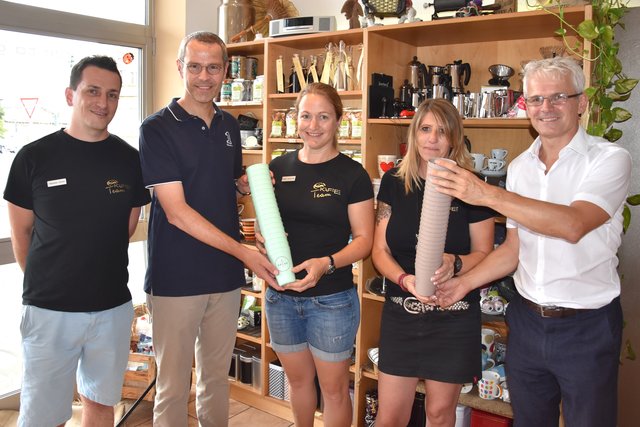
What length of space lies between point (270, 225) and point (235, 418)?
1.74 metres

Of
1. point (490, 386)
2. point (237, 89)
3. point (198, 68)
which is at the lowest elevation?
point (490, 386)

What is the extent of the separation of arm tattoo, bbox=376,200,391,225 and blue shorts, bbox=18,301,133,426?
1.04 metres

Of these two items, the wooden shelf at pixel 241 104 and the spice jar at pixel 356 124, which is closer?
the spice jar at pixel 356 124

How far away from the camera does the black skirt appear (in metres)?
1.96

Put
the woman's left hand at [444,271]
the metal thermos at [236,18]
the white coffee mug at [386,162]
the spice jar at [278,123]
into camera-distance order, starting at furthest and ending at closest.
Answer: the metal thermos at [236,18], the spice jar at [278,123], the white coffee mug at [386,162], the woman's left hand at [444,271]

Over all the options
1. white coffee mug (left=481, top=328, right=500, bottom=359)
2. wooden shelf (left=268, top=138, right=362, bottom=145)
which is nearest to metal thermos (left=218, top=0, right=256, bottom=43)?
wooden shelf (left=268, top=138, right=362, bottom=145)

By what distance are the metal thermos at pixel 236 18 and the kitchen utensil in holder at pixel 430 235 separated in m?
2.11

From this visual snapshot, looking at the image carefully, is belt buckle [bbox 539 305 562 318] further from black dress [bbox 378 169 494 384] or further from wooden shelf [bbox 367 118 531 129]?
wooden shelf [bbox 367 118 531 129]

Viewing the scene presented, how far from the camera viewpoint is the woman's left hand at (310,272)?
6.57 ft

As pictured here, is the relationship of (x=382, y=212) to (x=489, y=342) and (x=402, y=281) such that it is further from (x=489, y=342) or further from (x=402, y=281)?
(x=489, y=342)

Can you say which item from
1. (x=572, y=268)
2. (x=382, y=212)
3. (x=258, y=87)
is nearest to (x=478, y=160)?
(x=382, y=212)

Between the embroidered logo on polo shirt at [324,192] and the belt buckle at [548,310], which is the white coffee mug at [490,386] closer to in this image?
the belt buckle at [548,310]

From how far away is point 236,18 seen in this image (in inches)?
135

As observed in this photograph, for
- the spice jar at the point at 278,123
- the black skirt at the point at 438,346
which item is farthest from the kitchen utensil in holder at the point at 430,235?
the spice jar at the point at 278,123
